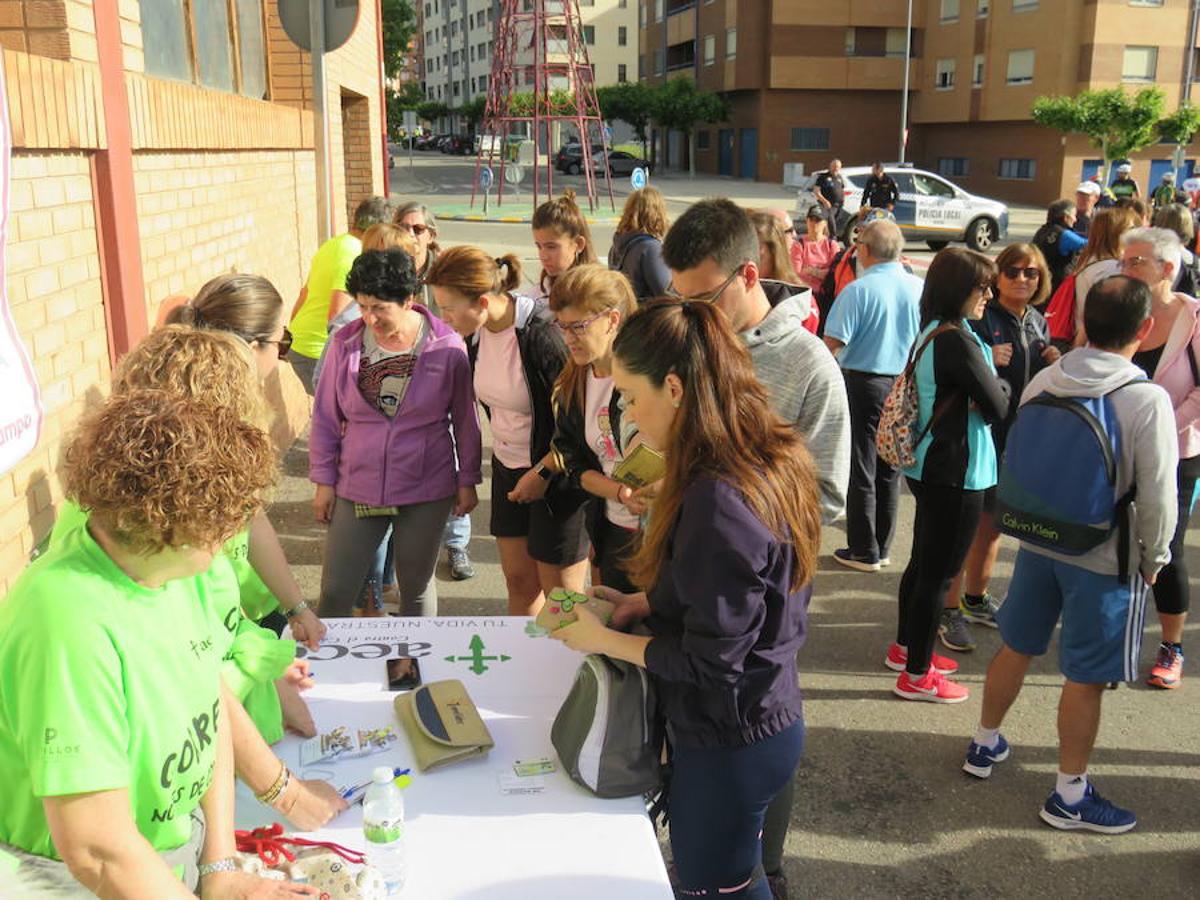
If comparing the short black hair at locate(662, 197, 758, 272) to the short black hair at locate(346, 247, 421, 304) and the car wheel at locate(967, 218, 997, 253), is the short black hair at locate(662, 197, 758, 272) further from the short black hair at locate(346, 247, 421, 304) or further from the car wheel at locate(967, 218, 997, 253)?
the car wheel at locate(967, 218, 997, 253)

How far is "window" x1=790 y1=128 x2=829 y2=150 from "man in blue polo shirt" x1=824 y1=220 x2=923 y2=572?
1744 inches

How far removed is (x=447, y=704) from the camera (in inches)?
104

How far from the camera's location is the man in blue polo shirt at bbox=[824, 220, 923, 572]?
5.77 m

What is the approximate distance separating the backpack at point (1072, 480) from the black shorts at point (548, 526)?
64.2 inches

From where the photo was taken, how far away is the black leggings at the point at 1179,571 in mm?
4336

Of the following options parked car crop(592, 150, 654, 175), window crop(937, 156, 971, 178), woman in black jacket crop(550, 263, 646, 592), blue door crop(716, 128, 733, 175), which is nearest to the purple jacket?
woman in black jacket crop(550, 263, 646, 592)

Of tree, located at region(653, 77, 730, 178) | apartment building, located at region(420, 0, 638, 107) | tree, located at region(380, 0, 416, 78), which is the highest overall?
apartment building, located at region(420, 0, 638, 107)

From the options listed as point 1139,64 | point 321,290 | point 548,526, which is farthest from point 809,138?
point 548,526

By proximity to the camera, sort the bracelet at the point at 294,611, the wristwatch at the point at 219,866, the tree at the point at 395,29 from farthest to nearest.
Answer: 1. the tree at the point at 395,29
2. the bracelet at the point at 294,611
3. the wristwatch at the point at 219,866

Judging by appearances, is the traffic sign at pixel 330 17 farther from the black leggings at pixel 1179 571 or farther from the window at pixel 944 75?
the window at pixel 944 75

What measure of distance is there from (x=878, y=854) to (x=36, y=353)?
320cm

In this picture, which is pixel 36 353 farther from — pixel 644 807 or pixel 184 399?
pixel 644 807

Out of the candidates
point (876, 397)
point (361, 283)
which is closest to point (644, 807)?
point (361, 283)

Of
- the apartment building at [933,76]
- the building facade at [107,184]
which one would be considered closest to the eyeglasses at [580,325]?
the building facade at [107,184]
